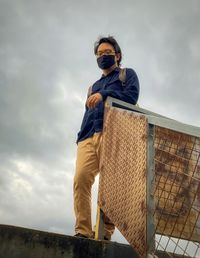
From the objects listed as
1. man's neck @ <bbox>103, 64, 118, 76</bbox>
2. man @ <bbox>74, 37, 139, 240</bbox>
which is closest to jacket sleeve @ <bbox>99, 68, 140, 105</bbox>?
man @ <bbox>74, 37, 139, 240</bbox>

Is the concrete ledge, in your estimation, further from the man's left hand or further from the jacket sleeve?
the jacket sleeve

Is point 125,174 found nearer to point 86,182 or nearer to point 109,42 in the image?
point 86,182

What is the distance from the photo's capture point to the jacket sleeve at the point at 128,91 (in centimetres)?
370

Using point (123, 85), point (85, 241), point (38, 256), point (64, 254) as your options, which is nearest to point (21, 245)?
point (38, 256)

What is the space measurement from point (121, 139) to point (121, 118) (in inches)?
7.4

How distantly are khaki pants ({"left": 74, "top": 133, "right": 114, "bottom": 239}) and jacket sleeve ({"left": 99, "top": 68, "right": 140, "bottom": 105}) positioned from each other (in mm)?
441

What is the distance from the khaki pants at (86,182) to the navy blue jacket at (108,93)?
14cm

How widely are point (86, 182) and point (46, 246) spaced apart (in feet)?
3.43

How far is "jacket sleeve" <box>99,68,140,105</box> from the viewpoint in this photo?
12.1ft

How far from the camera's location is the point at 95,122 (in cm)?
375

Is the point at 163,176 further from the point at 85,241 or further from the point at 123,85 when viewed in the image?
the point at 123,85

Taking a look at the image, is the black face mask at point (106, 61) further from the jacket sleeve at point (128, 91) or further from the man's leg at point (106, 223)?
the man's leg at point (106, 223)

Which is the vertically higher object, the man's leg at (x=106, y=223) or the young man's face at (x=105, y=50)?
the young man's face at (x=105, y=50)

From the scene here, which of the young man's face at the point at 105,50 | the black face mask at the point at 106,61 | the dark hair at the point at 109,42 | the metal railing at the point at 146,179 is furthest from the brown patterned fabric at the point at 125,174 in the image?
the dark hair at the point at 109,42
